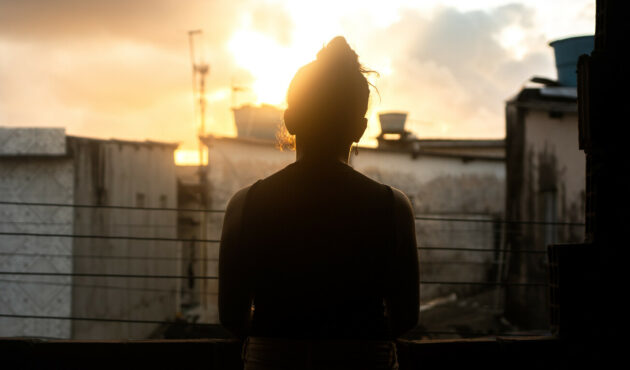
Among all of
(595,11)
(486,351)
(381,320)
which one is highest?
(595,11)

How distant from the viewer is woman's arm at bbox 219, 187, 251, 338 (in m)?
1.94

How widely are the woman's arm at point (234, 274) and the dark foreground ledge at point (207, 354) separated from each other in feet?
5.39


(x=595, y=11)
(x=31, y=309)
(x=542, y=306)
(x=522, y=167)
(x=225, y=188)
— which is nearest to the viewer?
(x=595, y=11)

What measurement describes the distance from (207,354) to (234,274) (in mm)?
1812

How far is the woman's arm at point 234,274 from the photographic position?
76.5 inches

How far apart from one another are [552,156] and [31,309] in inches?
373

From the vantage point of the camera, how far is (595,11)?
3.42 meters

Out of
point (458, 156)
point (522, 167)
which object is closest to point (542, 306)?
point (522, 167)

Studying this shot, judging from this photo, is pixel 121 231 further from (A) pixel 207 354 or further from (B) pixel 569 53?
(A) pixel 207 354

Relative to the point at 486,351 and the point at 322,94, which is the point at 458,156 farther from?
the point at 322,94

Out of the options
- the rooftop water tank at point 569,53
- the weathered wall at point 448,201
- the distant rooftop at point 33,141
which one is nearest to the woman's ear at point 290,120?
the distant rooftop at point 33,141

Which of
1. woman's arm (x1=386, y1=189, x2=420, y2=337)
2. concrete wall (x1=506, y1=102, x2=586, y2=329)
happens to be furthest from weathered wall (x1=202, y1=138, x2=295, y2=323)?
woman's arm (x1=386, y1=189, x2=420, y2=337)

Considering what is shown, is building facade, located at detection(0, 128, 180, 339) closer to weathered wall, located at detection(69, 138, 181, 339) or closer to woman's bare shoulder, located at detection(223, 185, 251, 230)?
weathered wall, located at detection(69, 138, 181, 339)

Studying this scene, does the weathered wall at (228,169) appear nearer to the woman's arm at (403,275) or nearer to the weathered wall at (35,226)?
the weathered wall at (35,226)
